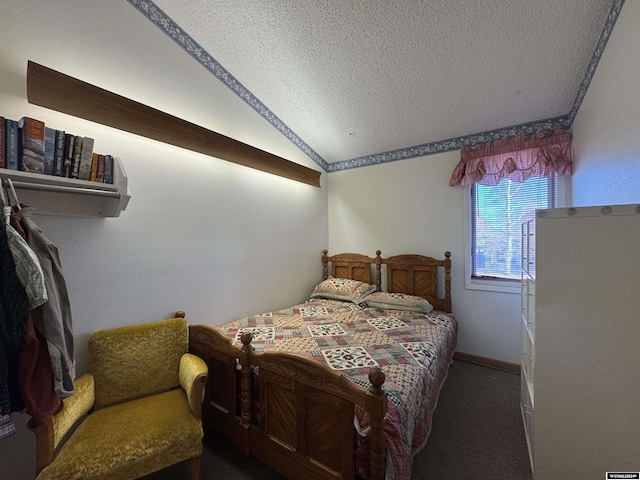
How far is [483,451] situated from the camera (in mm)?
1738

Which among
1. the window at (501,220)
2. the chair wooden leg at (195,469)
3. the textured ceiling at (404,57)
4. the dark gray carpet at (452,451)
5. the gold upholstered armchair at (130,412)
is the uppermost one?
the textured ceiling at (404,57)

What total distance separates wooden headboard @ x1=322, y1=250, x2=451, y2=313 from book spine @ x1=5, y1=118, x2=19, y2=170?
2985 mm

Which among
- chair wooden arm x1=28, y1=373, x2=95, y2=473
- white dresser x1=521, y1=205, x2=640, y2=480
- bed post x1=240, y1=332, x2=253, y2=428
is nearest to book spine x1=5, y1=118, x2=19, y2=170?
chair wooden arm x1=28, y1=373, x2=95, y2=473

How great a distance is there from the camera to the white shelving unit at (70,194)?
1.28 meters

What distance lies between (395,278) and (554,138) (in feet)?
6.79

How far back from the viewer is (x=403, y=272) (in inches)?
127

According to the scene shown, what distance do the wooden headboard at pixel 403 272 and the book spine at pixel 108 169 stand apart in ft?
8.58

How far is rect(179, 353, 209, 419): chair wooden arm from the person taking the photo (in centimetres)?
149

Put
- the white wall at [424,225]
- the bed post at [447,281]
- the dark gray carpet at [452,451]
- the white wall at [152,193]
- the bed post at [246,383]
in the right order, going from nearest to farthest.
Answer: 1. the dark gray carpet at [452,451]
2. the white wall at [152,193]
3. the bed post at [246,383]
4. the white wall at [424,225]
5. the bed post at [447,281]

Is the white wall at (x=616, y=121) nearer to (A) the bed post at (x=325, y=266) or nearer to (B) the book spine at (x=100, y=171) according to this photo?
(A) the bed post at (x=325, y=266)

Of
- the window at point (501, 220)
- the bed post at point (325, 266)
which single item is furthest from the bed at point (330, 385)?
the bed post at point (325, 266)

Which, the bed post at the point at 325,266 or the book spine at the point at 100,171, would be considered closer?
the book spine at the point at 100,171

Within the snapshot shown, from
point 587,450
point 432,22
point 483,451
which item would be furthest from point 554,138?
point 483,451

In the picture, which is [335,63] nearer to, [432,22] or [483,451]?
[432,22]
